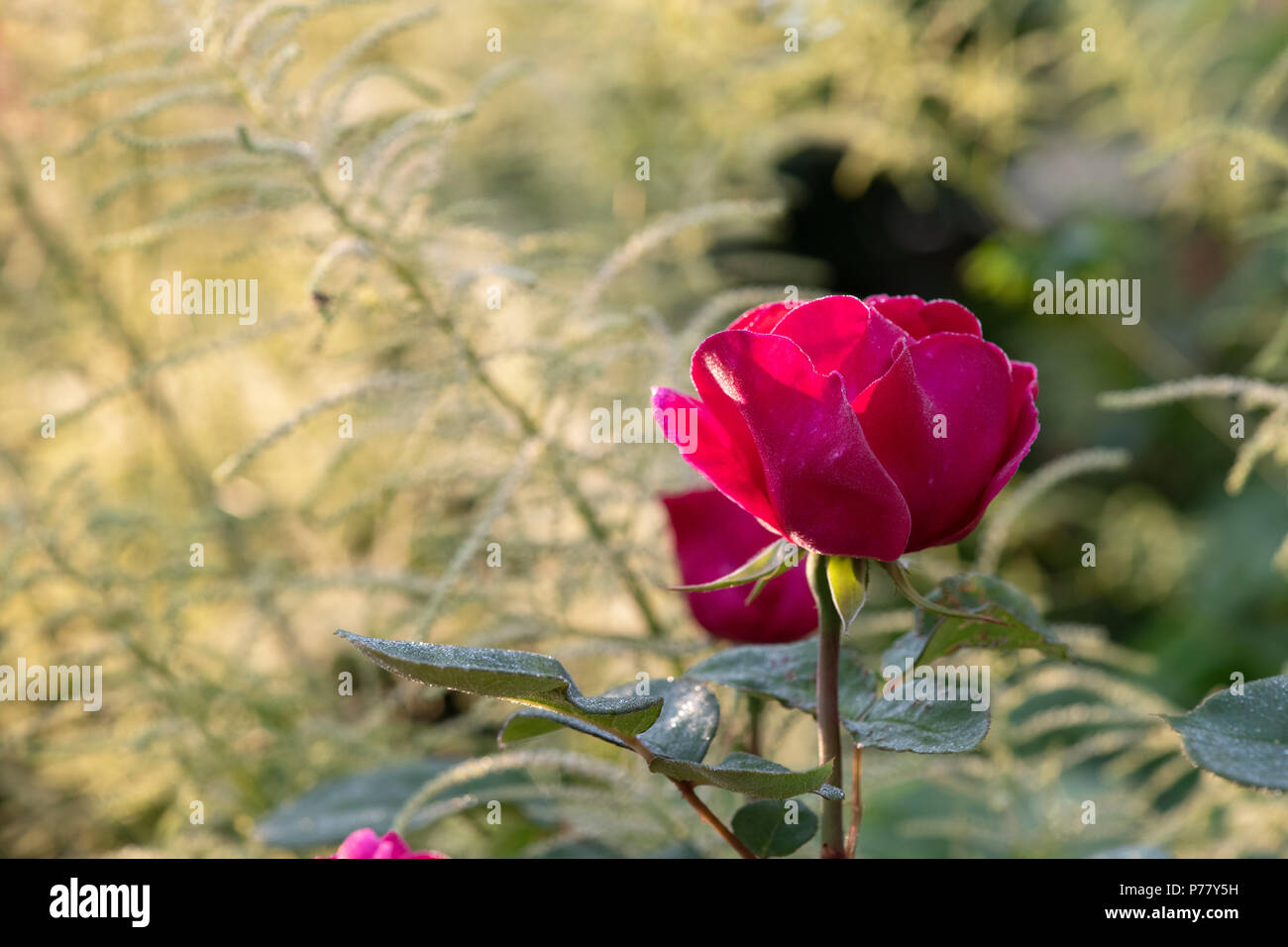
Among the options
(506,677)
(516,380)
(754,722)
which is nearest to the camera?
(506,677)

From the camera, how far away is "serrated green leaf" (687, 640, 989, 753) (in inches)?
7.7

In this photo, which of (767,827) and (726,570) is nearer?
(767,827)

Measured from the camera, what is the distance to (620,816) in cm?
35

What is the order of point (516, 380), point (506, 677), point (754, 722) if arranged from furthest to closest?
point (516, 380), point (754, 722), point (506, 677)

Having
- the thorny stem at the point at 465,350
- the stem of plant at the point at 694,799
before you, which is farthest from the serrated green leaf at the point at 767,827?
the thorny stem at the point at 465,350

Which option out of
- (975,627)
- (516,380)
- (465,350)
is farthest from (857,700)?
(516,380)

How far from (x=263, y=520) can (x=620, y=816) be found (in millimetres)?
303

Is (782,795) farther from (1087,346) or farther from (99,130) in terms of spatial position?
(1087,346)

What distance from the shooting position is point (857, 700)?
0.23 metres

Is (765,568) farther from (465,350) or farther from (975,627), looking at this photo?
(465,350)

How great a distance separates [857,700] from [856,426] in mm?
70

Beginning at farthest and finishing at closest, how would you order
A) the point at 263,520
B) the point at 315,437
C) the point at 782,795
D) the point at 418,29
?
the point at 418,29, the point at 315,437, the point at 263,520, the point at 782,795
